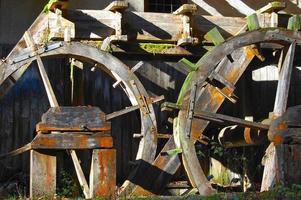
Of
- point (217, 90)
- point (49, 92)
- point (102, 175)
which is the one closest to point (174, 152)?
point (217, 90)

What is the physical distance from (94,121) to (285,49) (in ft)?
13.2

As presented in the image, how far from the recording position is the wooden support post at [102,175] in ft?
27.0

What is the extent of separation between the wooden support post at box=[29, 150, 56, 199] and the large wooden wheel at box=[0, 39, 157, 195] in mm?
2083

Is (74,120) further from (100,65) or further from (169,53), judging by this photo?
(169,53)

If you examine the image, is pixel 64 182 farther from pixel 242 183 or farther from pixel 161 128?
pixel 242 183

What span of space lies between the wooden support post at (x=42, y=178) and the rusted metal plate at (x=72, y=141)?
0.28 meters

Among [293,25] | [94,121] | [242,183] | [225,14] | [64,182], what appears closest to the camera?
[94,121]

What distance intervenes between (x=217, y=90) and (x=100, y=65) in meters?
1.96

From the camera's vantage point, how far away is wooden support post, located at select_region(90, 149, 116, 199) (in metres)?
8.23

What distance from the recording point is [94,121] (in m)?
8.83

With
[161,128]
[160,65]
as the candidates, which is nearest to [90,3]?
[160,65]

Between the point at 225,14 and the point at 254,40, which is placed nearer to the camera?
the point at 254,40

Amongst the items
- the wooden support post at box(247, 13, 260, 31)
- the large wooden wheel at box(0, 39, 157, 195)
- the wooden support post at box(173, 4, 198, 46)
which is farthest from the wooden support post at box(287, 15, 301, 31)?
the large wooden wheel at box(0, 39, 157, 195)

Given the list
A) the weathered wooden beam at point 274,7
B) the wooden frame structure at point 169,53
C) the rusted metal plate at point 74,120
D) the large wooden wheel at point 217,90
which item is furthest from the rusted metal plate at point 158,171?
the weathered wooden beam at point 274,7
